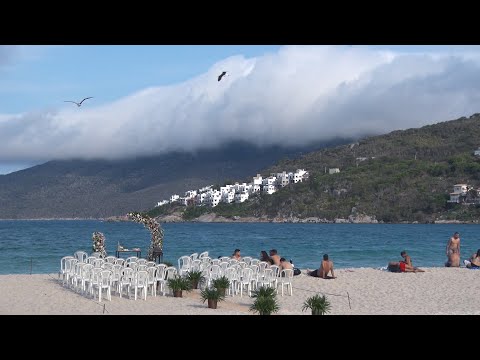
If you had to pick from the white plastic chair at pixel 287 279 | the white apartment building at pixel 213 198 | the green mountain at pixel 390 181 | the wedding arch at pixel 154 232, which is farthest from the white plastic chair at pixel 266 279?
the white apartment building at pixel 213 198

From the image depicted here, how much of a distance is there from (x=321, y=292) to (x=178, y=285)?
12.4ft

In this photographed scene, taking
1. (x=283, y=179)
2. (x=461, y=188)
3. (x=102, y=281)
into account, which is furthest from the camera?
(x=283, y=179)

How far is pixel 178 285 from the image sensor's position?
15.1m

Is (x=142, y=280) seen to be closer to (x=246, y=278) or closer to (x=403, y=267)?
(x=246, y=278)

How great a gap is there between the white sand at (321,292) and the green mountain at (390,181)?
8866cm

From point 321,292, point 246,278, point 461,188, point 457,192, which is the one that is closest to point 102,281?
point 246,278

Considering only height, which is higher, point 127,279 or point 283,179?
point 283,179

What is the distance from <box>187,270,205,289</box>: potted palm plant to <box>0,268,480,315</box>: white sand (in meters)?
0.29

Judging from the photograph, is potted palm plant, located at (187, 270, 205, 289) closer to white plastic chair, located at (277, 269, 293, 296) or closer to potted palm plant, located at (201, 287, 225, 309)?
white plastic chair, located at (277, 269, 293, 296)

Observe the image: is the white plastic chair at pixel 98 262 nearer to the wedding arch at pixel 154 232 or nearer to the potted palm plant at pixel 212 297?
the potted palm plant at pixel 212 297

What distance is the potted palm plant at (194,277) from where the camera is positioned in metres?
16.0
